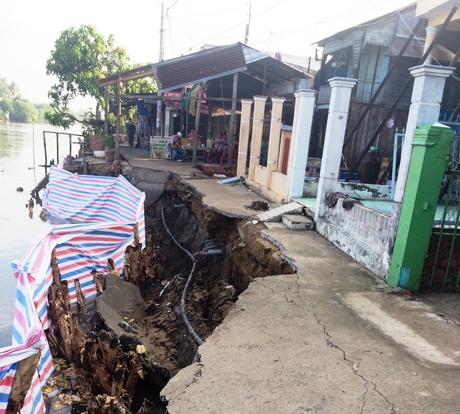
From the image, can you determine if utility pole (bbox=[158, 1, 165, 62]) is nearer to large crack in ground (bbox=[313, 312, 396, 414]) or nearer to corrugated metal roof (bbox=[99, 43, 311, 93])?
corrugated metal roof (bbox=[99, 43, 311, 93])

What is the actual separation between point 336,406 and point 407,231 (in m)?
2.61

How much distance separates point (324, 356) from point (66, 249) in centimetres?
487

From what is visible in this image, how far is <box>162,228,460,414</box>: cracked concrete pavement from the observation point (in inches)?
110

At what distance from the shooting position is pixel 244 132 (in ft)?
40.9

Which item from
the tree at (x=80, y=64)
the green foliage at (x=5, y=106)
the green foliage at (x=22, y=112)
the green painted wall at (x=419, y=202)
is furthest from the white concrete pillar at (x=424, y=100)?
the green foliage at (x=22, y=112)

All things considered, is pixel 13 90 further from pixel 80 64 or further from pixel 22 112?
pixel 80 64

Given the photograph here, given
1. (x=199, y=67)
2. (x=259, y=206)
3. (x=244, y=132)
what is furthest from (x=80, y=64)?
(x=259, y=206)

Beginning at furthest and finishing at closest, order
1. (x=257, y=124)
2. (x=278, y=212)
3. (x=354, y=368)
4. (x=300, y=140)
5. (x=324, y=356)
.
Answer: (x=257, y=124)
(x=300, y=140)
(x=278, y=212)
(x=324, y=356)
(x=354, y=368)

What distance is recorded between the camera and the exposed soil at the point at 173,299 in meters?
4.99

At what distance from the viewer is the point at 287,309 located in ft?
13.8

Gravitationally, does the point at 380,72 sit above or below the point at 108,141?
above

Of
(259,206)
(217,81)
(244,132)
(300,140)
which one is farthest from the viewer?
(217,81)

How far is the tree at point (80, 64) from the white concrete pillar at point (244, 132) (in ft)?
42.5

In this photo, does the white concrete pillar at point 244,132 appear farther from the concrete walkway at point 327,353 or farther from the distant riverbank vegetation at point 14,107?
the distant riverbank vegetation at point 14,107
